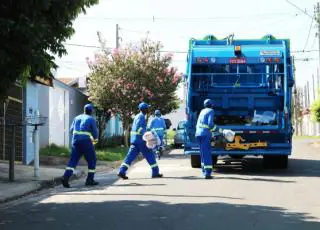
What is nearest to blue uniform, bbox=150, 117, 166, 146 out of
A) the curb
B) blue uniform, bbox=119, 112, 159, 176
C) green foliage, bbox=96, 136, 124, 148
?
the curb

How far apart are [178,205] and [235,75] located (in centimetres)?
668

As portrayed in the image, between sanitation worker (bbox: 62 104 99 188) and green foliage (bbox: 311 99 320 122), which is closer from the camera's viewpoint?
sanitation worker (bbox: 62 104 99 188)

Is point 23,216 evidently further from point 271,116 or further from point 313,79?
point 313,79

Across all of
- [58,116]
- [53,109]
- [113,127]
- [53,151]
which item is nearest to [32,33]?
[53,151]

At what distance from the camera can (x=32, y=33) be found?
25.0 feet

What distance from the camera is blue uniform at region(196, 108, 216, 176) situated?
13.8 metres

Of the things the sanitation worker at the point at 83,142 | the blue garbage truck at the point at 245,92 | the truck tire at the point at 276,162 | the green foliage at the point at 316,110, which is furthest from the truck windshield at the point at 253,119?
the green foliage at the point at 316,110

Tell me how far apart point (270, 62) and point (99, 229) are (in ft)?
28.3

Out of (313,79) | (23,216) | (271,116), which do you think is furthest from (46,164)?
(313,79)

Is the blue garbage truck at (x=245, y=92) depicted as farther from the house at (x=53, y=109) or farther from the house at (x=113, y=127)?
the house at (x=113, y=127)

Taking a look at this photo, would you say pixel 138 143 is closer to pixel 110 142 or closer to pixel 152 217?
pixel 152 217

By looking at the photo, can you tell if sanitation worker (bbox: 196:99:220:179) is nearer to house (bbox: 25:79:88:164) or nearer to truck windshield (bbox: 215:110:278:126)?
truck windshield (bbox: 215:110:278:126)

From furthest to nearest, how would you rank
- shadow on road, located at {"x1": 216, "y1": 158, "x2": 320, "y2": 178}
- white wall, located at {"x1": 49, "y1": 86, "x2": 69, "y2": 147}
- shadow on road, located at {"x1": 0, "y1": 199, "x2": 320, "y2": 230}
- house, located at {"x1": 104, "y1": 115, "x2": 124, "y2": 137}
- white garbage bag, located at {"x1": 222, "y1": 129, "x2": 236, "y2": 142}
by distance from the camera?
house, located at {"x1": 104, "y1": 115, "x2": 124, "y2": 137}
white wall, located at {"x1": 49, "y1": 86, "x2": 69, "y2": 147}
shadow on road, located at {"x1": 216, "y1": 158, "x2": 320, "y2": 178}
white garbage bag, located at {"x1": 222, "y1": 129, "x2": 236, "y2": 142}
shadow on road, located at {"x1": 0, "y1": 199, "x2": 320, "y2": 230}

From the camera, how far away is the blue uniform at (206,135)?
13.8m
